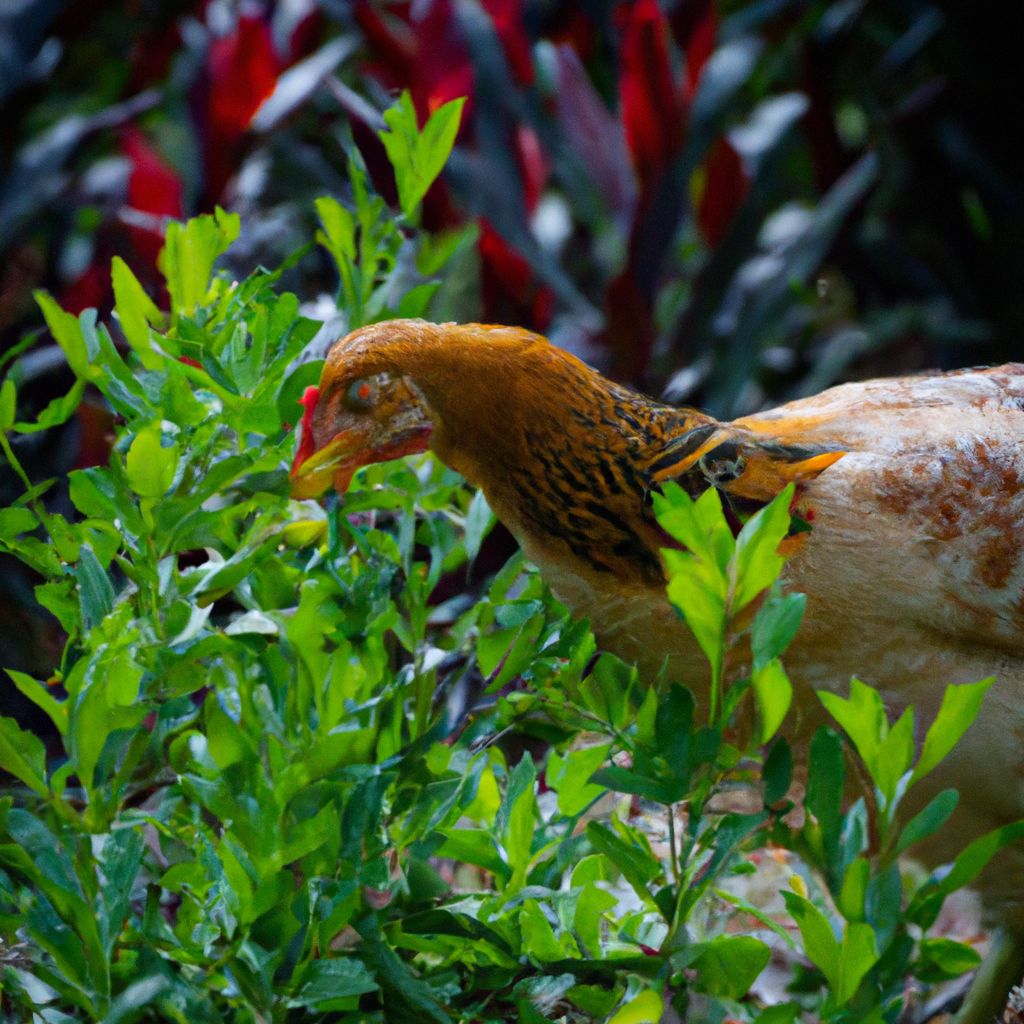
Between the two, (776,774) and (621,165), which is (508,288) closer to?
(621,165)

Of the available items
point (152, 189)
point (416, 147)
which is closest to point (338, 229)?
point (416, 147)

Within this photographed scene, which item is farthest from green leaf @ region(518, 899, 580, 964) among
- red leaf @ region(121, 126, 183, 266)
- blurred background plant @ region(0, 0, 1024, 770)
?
red leaf @ region(121, 126, 183, 266)

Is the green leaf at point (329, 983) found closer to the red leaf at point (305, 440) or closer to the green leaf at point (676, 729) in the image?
the green leaf at point (676, 729)

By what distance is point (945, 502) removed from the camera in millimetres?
778

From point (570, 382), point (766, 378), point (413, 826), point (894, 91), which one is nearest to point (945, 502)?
point (570, 382)

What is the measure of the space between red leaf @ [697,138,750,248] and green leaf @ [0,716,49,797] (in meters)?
1.62

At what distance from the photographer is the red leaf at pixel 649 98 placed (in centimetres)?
189

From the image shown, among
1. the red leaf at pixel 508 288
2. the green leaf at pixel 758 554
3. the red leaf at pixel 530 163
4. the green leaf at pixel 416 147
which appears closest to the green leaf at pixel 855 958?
the green leaf at pixel 758 554

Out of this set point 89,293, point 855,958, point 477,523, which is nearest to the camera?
point 855,958

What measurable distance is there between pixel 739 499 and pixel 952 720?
242mm

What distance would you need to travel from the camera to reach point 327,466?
0.70m

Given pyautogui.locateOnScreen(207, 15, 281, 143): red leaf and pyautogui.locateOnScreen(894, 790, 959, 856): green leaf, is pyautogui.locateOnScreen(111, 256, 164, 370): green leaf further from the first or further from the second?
pyautogui.locateOnScreen(207, 15, 281, 143): red leaf

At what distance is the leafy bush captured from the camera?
528mm

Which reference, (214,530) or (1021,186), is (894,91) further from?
(214,530)
